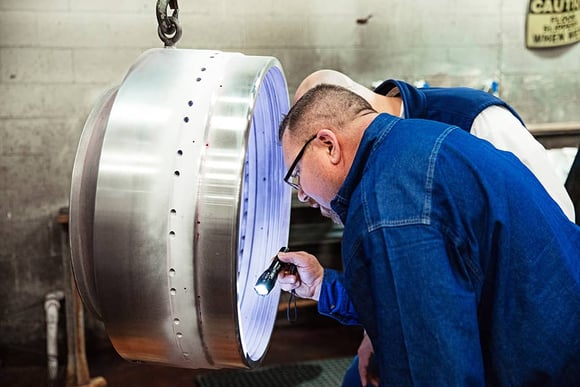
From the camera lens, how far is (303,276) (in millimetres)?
1617

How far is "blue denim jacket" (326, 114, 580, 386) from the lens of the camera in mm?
965

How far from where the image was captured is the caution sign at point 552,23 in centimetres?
423

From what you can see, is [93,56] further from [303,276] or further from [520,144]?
[520,144]

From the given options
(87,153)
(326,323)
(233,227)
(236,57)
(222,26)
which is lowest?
(326,323)

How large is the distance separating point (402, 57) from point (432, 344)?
333 cm

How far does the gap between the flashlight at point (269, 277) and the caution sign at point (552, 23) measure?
3.39 meters

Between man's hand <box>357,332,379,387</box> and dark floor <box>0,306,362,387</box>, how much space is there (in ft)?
5.59

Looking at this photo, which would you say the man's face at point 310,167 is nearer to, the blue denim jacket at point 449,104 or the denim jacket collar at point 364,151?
the denim jacket collar at point 364,151

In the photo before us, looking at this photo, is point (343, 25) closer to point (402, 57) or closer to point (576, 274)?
point (402, 57)

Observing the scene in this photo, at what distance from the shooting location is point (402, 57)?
4059 millimetres

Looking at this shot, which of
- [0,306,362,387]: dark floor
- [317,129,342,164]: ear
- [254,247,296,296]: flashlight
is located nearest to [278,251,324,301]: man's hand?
[254,247,296,296]: flashlight

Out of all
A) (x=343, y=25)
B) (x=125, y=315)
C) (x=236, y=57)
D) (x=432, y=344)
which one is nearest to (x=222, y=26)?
(x=343, y=25)

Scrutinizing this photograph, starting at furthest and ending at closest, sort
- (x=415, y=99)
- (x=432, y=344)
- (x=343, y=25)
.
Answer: (x=343, y=25) → (x=415, y=99) → (x=432, y=344)

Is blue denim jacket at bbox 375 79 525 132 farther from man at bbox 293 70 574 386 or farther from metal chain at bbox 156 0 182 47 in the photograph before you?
metal chain at bbox 156 0 182 47
